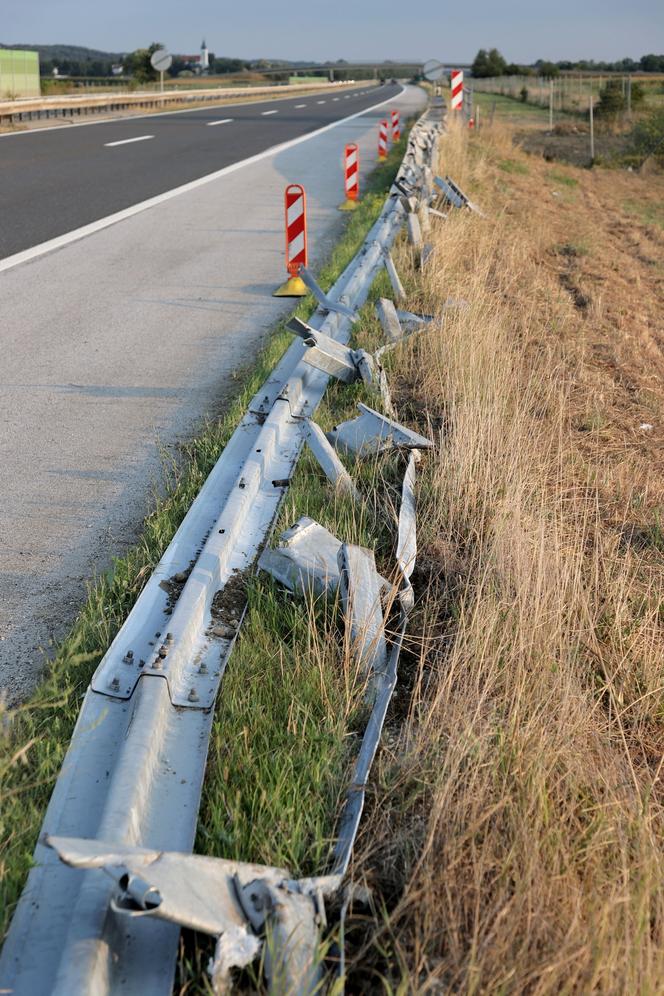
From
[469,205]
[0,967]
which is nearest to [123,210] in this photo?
[469,205]

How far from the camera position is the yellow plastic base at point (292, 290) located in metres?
8.93

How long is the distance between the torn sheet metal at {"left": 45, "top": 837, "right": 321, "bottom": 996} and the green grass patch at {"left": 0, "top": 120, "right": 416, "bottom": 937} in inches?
9.8

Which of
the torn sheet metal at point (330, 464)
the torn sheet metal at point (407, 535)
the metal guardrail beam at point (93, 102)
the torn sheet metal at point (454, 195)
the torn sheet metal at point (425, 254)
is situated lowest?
the torn sheet metal at point (407, 535)

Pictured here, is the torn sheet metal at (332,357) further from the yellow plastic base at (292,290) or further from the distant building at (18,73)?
the distant building at (18,73)

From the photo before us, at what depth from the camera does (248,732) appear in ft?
9.37

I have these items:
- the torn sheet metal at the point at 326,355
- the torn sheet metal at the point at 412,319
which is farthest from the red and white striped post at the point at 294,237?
the torn sheet metal at the point at 326,355

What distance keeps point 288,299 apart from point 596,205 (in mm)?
13512

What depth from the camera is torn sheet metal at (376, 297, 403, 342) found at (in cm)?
655

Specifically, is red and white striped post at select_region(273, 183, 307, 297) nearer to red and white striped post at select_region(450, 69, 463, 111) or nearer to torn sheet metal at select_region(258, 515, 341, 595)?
torn sheet metal at select_region(258, 515, 341, 595)

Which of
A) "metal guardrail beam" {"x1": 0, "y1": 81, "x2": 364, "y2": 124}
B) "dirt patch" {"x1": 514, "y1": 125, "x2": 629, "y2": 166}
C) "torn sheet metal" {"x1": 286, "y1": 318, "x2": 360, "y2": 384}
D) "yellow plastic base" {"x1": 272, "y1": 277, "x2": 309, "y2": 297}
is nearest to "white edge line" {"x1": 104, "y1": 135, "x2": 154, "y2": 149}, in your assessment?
"metal guardrail beam" {"x1": 0, "y1": 81, "x2": 364, "y2": 124}

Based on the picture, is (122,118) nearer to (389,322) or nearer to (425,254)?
(425,254)

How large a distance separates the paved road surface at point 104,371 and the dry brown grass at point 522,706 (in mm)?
1296

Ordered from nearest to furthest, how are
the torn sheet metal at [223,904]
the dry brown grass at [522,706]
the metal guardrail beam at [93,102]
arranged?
the torn sheet metal at [223,904], the dry brown grass at [522,706], the metal guardrail beam at [93,102]

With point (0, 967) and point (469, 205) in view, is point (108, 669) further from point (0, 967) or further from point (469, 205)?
point (469, 205)
